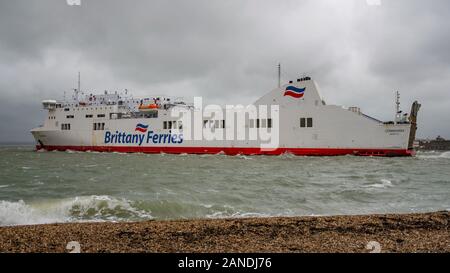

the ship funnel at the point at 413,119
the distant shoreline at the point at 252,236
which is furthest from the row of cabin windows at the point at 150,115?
the distant shoreline at the point at 252,236

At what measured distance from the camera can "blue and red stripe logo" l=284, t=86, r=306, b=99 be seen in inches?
1137

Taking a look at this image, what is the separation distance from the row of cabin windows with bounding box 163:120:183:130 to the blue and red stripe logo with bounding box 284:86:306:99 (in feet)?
37.2

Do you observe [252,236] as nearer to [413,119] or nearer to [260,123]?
[260,123]

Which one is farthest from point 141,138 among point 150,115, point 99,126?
point 99,126

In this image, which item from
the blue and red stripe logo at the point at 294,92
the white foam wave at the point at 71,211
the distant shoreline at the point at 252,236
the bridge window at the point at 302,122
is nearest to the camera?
the distant shoreline at the point at 252,236

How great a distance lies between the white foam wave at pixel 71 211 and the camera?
7.56m

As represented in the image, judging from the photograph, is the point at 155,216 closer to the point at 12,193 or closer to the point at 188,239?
the point at 188,239

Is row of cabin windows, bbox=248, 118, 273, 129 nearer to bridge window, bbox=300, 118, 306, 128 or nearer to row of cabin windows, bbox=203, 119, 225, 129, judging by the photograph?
bridge window, bbox=300, 118, 306, 128

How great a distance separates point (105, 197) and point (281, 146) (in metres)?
21.9

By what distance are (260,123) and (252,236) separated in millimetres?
25567

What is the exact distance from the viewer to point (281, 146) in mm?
29641

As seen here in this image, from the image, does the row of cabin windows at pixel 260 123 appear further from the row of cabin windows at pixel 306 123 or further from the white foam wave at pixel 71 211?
the white foam wave at pixel 71 211

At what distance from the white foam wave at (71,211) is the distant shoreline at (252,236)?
2123 mm

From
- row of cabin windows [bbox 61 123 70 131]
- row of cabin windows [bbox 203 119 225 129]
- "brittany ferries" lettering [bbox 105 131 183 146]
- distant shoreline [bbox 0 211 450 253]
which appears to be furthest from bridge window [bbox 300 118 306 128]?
row of cabin windows [bbox 61 123 70 131]
